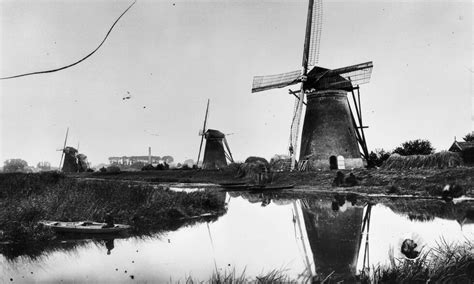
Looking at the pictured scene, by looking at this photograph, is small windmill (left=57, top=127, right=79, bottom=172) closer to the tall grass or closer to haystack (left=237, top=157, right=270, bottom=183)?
haystack (left=237, top=157, right=270, bottom=183)

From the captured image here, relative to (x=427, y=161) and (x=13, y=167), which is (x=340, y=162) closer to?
(x=427, y=161)

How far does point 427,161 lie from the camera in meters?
22.7

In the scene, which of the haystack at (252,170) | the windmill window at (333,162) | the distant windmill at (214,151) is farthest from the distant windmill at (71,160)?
→ the windmill window at (333,162)

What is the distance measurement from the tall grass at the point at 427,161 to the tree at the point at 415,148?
908cm

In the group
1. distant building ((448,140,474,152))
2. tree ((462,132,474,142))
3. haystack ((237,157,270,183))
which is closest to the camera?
distant building ((448,140,474,152))

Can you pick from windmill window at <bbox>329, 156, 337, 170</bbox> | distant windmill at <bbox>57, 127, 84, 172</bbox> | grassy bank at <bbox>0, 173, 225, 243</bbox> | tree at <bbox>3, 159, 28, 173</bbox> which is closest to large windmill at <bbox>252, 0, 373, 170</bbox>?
windmill window at <bbox>329, 156, 337, 170</bbox>

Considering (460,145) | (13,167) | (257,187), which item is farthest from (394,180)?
(13,167)

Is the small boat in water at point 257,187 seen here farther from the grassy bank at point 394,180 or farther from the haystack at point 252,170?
the haystack at point 252,170

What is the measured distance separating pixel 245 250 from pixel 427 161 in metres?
17.4

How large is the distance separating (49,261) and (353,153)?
75.2 ft

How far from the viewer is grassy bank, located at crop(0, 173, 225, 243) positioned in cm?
1009

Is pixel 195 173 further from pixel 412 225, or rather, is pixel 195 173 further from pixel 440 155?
pixel 412 225

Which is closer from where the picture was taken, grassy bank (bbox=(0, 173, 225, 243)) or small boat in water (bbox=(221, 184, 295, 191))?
grassy bank (bbox=(0, 173, 225, 243))

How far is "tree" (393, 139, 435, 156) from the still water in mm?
21252
